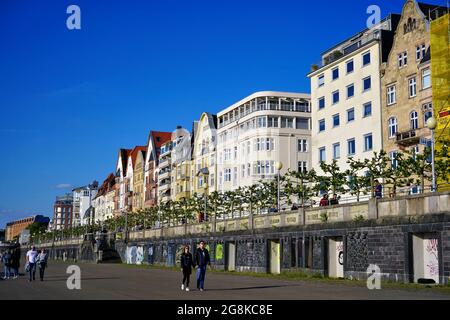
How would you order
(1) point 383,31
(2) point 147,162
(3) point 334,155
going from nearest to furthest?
1. (1) point 383,31
2. (3) point 334,155
3. (2) point 147,162

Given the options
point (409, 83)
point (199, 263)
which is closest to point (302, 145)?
point (409, 83)

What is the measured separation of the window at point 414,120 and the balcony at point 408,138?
0.94 meters

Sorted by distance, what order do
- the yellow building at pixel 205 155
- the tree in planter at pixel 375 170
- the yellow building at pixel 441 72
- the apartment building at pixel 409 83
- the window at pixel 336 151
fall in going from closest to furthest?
the tree in planter at pixel 375 170 < the yellow building at pixel 441 72 < the apartment building at pixel 409 83 < the window at pixel 336 151 < the yellow building at pixel 205 155

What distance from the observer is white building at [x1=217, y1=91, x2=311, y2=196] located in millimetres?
74312

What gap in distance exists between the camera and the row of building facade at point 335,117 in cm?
5231

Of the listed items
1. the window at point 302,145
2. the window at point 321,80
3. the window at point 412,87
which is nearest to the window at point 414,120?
the window at point 412,87

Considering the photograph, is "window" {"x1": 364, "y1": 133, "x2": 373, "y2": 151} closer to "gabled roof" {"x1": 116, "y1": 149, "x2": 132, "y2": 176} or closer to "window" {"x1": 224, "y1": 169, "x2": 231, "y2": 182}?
"window" {"x1": 224, "y1": 169, "x2": 231, "y2": 182}

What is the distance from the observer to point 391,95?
54.6 metres

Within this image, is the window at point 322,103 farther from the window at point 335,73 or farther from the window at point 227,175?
the window at point 227,175

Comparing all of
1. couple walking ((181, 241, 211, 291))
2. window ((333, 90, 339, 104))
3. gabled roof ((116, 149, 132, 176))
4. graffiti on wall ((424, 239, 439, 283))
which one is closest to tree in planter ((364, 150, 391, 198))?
graffiti on wall ((424, 239, 439, 283))

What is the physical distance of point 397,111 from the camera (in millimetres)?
53344

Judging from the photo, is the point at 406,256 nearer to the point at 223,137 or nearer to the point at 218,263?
the point at 218,263
